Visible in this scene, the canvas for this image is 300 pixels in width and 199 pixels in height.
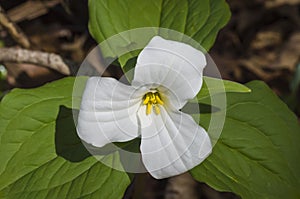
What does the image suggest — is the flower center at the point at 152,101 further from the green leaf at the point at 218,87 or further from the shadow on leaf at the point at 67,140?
the shadow on leaf at the point at 67,140

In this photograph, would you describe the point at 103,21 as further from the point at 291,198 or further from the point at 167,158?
the point at 291,198

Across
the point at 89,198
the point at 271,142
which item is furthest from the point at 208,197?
the point at 89,198

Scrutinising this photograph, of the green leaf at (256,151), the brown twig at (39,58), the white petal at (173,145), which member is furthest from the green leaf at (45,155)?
the brown twig at (39,58)

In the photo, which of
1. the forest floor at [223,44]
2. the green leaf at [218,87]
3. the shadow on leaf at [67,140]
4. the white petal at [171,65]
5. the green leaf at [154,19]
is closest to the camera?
the white petal at [171,65]

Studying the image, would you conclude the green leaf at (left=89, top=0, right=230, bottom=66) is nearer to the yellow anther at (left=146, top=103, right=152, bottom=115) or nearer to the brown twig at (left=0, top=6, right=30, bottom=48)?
the yellow anther at (left=146, top=103, right=152, bottom=115)

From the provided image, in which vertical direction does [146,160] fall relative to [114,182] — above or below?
above

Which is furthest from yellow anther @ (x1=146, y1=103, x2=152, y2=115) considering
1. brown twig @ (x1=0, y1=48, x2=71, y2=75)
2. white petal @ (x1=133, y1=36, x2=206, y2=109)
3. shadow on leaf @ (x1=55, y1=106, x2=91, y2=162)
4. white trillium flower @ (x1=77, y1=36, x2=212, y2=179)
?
brown twig @ (x1=0, y1=48, x2=71, y2=75)

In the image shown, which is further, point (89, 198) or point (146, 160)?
point (89, 198)
